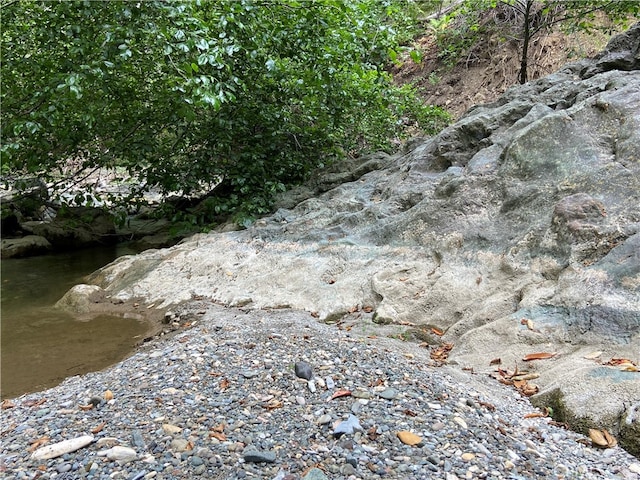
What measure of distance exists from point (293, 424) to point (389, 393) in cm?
51

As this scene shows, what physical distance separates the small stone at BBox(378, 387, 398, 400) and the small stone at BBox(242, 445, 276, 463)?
2.14 feet

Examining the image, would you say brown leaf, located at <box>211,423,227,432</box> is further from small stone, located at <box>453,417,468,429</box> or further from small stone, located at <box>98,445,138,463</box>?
small stone, located at <box>453,417,468,429</box>

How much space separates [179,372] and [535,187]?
324 cm

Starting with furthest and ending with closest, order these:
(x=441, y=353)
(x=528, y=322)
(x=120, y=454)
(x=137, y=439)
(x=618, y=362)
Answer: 1. (x=441, y=353)
2. (x=528, y=322)
3. (x=618, y=362)
4. (x=137, y=439)
5. (x=120, y=454)

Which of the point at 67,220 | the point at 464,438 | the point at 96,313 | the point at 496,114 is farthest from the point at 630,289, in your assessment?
the point at 67,220

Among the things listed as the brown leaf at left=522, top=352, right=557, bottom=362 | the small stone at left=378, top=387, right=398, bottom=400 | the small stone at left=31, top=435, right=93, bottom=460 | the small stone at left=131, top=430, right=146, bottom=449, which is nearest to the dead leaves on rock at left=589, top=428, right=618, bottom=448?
the brown leaf at left=522, top=352, right=557, bottom=362

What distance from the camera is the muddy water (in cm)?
363

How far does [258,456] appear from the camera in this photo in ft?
6.02

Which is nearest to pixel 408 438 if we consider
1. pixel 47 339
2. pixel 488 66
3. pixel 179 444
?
pixel 179 444

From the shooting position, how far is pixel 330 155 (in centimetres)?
877

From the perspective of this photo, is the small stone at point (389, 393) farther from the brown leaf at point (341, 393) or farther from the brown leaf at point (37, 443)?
the brown leaf at point (37, 443)

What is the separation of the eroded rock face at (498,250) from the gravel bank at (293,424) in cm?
33

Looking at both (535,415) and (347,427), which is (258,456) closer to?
(347,427)

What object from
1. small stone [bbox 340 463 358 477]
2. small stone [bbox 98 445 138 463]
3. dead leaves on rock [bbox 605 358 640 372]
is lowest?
dead leaves on rock [bbox 605 358 640 372]
